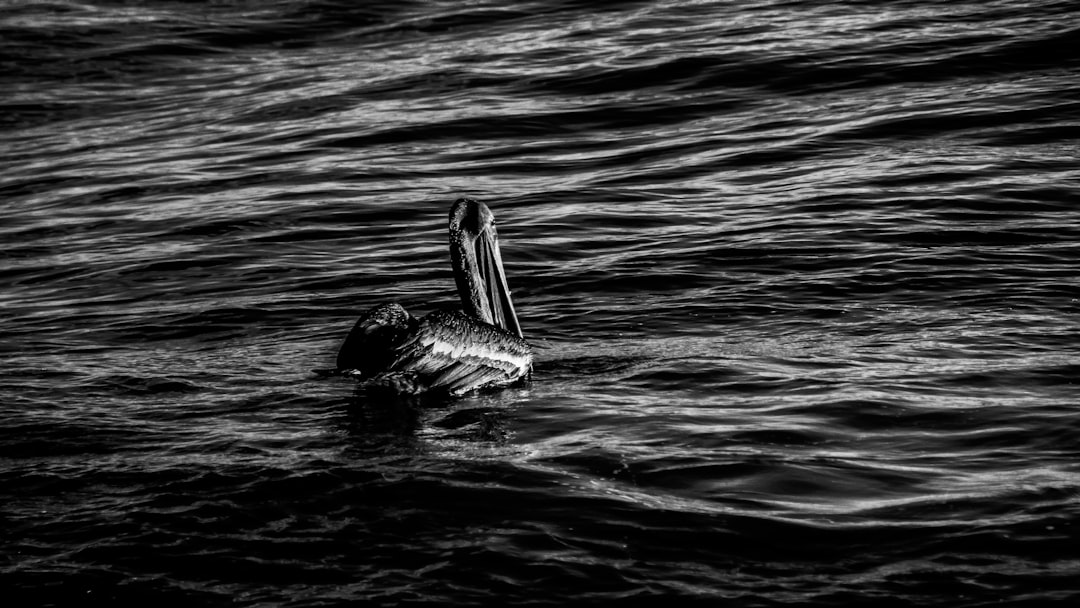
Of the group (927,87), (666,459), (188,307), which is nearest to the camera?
(666,459)

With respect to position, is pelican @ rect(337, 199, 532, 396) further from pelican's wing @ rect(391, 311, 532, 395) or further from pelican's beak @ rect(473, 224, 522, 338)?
pelican's beak @ rect(473, 224, 522, 338)

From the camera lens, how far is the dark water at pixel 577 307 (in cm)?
609

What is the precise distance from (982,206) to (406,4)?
14.2m

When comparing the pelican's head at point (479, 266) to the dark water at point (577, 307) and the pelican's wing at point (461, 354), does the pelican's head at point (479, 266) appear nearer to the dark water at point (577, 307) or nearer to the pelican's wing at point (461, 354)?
the dark water at point (577, 307)

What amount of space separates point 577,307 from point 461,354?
221cm

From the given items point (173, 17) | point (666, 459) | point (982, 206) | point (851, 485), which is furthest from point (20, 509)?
point (173, 17)

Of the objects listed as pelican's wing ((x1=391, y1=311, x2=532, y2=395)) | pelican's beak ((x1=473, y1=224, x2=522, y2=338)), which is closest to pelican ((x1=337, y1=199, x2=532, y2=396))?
pelican's wing ((x1=391, y1=311, x2=532, y2=395))

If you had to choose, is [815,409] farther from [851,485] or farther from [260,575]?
[260,575]

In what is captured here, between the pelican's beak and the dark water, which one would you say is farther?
the pelican's beak

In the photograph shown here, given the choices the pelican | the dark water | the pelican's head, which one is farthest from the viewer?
the pelican's head

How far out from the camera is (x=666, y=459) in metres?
7.20

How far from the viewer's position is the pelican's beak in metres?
10.1

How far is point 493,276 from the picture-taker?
33.7ft

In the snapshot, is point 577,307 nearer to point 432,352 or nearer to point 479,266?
point 479,266
